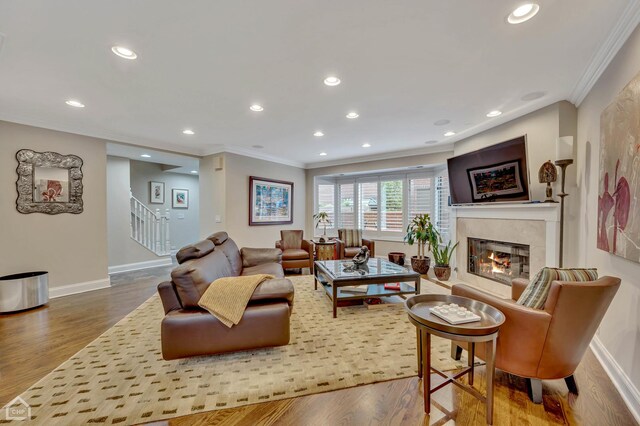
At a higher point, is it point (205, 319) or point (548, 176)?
point (548, 176)

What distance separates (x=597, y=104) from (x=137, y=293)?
6.17 m

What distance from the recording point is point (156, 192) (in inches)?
284

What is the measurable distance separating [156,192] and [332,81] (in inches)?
255

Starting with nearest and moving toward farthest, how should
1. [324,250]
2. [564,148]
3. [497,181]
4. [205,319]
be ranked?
[205,319], [564,148], [497,181], [324,250]

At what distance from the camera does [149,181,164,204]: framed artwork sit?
7117 mm

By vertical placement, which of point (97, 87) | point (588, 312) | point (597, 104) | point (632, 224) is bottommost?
point (588, 312)

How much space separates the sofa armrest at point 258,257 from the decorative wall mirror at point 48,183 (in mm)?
2669

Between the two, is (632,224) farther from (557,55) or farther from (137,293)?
(137,293)

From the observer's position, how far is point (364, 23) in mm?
1830

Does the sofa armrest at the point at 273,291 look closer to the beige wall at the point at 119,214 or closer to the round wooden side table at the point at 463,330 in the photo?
the round wooden side table at the point at 463,330

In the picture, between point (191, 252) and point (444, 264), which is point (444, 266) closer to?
point (444, 264)

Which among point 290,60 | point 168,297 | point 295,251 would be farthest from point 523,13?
point 295,251

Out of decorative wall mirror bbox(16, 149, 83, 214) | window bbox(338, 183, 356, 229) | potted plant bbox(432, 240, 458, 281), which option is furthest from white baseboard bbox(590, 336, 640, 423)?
decorative wall mirror bbox(16, 149, 83, 214)

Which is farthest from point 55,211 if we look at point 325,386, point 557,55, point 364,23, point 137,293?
point 557,55
